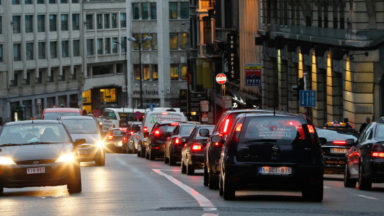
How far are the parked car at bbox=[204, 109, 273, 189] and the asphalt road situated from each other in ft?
1.05

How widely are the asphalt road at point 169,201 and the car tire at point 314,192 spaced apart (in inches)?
5.7

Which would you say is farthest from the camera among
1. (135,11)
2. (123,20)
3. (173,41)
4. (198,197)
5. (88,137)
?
(123,20)

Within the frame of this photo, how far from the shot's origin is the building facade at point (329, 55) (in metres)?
42.3

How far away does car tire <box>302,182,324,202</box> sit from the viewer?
17.9m

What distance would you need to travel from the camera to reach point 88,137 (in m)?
35.3

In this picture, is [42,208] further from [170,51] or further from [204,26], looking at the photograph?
[170,51]

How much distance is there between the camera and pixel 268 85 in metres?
66.8

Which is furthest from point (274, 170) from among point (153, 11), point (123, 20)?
point (123, 20)

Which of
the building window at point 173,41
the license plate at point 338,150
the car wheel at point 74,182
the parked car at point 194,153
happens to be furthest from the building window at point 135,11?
the car wheel at point 74,182

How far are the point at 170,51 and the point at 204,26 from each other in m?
28.7

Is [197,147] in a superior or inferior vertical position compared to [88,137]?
superior

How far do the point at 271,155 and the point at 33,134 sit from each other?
5.58 m

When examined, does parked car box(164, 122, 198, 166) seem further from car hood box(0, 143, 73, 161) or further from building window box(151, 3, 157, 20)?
building window box(151, 3, 157, 20)

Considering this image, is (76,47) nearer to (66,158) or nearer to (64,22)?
(64,22)
